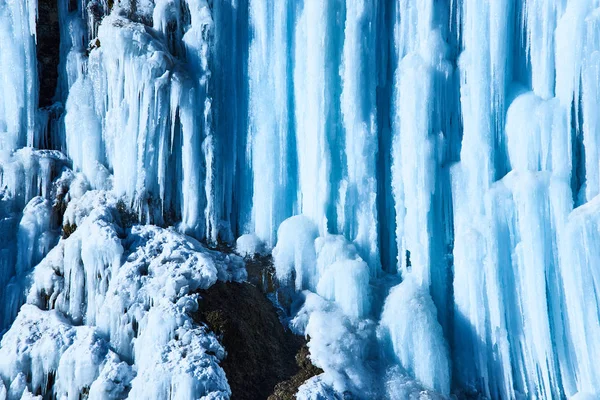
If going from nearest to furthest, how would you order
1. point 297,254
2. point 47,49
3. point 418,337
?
point 418,337, point 297,254, point 47,49

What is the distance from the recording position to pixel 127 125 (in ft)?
51.1

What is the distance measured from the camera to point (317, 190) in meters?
14.6

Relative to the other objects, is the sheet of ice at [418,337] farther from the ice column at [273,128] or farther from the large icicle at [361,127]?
the ice column at [273,128]

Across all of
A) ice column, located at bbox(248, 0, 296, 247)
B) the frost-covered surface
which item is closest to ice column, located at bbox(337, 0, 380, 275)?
ice column, located at bbox(248, 0, 296, 247)

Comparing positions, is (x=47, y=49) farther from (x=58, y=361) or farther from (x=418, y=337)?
(x=418, y=337)

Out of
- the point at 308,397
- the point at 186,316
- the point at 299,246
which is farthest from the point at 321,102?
the point at 308,397

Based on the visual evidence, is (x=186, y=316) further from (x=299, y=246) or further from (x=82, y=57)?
(x=82, y=57)

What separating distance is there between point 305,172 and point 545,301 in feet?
Answer: 19.4

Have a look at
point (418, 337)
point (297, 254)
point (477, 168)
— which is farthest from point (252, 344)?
point (477, 168)

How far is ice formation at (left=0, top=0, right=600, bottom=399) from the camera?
12023 millimetres

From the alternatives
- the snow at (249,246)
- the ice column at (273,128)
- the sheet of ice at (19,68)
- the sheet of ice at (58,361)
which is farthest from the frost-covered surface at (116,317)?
the sheet of ice at (19,68)

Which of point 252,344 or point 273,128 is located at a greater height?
point 273,128

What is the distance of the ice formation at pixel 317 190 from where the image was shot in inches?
473

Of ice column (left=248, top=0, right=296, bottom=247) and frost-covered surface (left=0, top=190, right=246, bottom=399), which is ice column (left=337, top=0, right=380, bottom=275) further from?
frost-covered surface (left=0, top=190, right=246, bottom=399)
